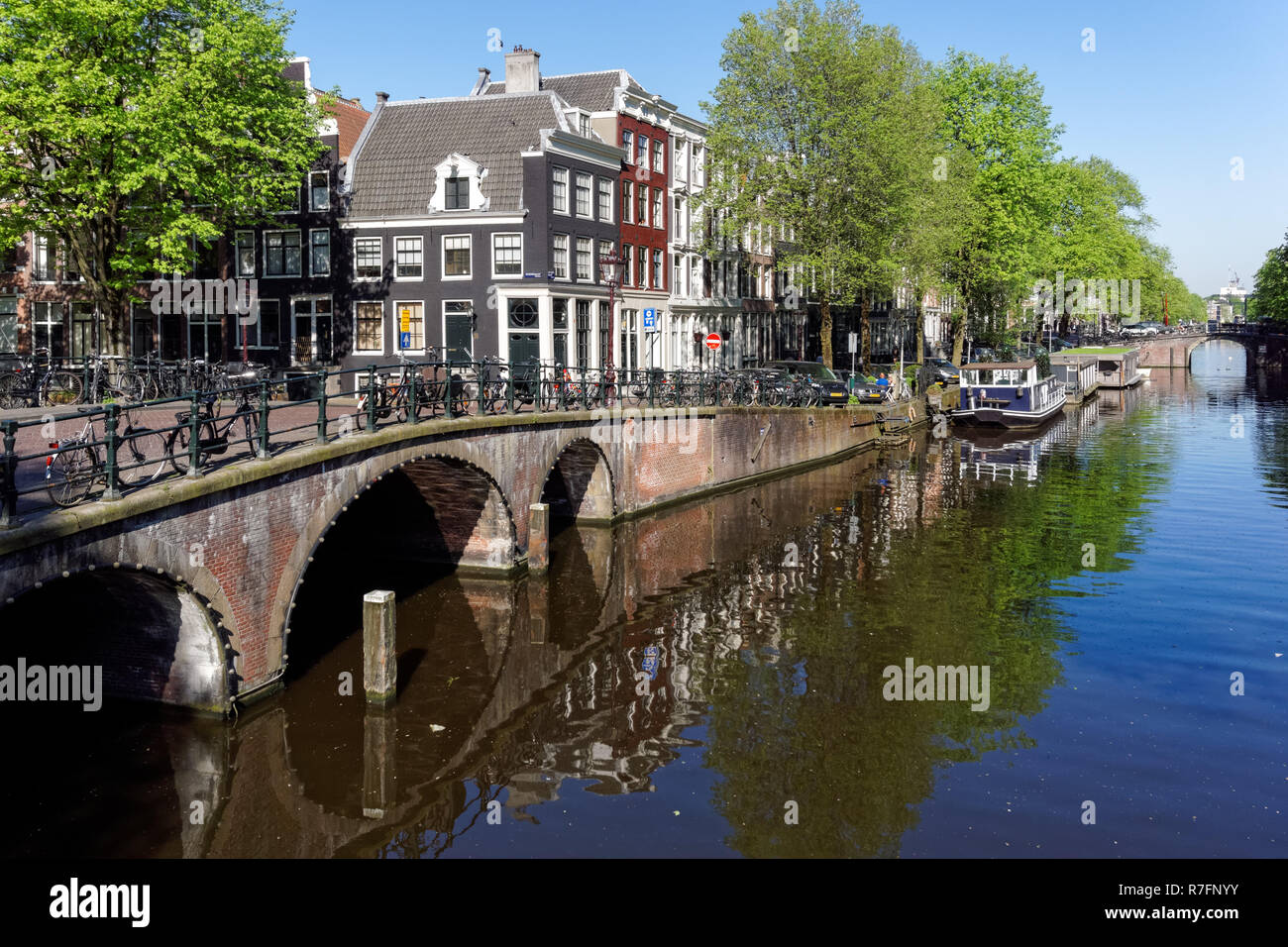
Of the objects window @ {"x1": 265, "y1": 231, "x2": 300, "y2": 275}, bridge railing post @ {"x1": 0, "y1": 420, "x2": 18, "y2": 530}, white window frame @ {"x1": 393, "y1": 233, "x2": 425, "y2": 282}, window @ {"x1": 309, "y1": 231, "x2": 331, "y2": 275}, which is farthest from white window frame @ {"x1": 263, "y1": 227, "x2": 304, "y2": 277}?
bridge railing post @ {"x1": 0, "y1": 420, "x2": 18, "y2": 530}

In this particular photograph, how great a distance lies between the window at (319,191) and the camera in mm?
42500

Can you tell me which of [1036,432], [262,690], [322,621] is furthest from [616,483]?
[1036,432]

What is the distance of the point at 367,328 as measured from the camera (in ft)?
138

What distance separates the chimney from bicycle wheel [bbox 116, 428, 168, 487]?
3088 cm

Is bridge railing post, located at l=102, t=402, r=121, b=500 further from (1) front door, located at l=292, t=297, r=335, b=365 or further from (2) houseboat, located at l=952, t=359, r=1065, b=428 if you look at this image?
(2) houseboat, located at l=952, t=359, r=1065, b=428

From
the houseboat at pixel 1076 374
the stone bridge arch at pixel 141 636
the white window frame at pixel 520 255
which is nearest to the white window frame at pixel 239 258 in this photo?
the white window frame at pixel 520 255

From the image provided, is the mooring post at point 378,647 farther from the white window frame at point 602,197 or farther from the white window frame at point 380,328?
the white window frame at point 602,197

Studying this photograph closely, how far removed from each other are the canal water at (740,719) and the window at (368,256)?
17.5 meters

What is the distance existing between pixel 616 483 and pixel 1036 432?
35.5m

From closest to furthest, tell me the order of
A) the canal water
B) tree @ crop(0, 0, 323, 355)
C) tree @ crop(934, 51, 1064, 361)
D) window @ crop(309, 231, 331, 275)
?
1. the canal water
2. tree @ crop(0, 0, 323, 355)
3. window @ crop(309, 231, 331, 275)
4. tree @ crop(934, 51, 1064, 361)

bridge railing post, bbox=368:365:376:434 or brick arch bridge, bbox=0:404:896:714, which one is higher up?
bridge railing post, bbox=368:365:376:434

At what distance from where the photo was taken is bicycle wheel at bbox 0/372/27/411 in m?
24.9
